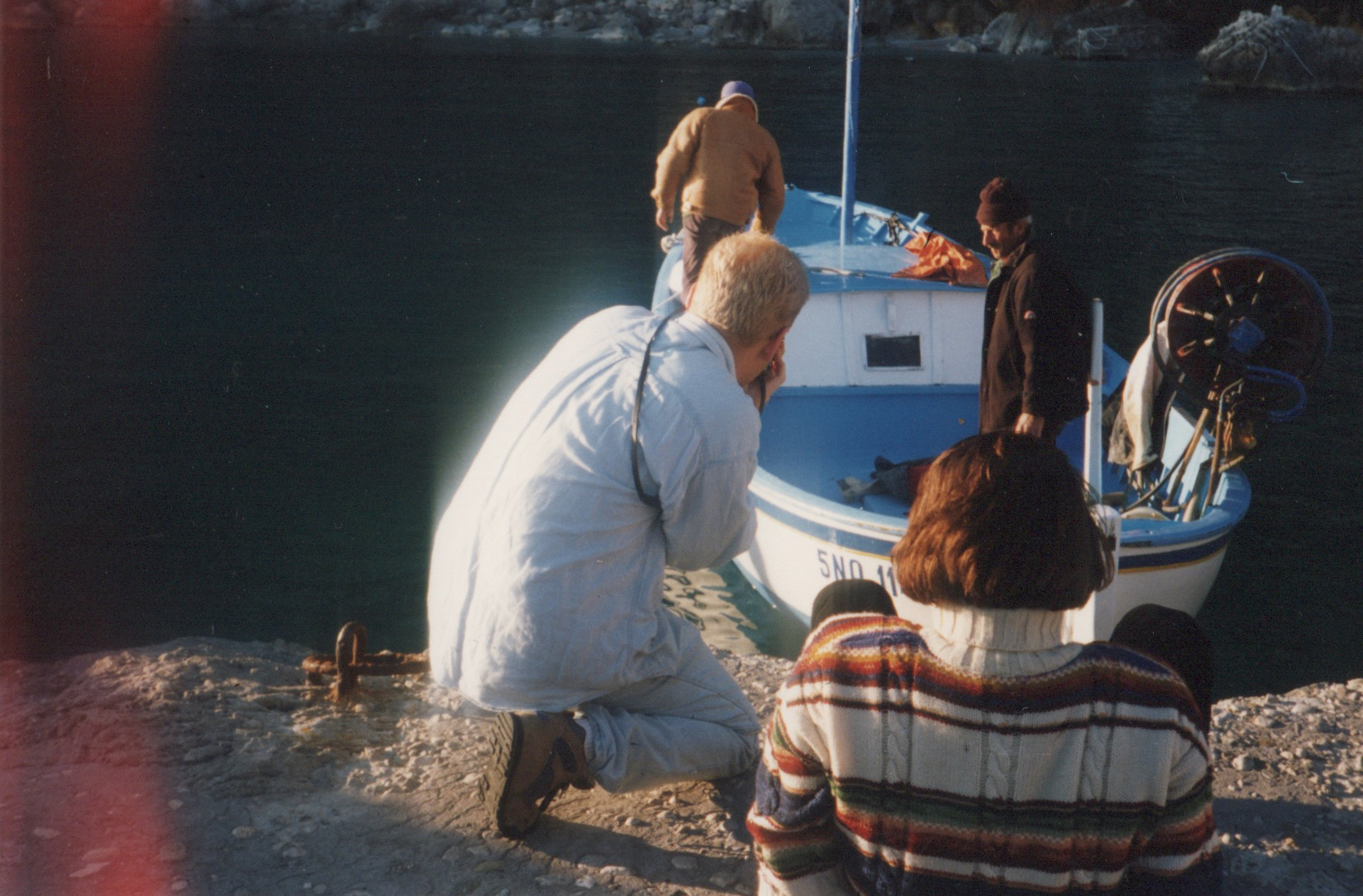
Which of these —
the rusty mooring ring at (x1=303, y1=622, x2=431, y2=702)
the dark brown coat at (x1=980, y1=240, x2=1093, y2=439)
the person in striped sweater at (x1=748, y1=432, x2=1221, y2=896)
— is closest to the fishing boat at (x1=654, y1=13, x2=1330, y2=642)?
the dark brown coat at (x1=980, y1=240, x2=1093, y2=439)

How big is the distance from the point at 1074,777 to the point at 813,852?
17.9 inches

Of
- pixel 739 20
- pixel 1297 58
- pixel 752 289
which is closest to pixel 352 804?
pixel 752 289

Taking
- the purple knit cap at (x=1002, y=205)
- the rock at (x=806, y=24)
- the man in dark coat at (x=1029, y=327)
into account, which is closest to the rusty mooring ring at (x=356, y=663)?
the man in dark coat at (x=1029, y=327)

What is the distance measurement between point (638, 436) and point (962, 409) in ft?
16.6

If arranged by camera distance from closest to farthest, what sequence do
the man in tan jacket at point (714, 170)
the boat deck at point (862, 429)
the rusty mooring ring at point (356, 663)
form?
the rusty mooring ring at point (356, 663) < the boat deck at point (862, 429) < the man in tan jacket at point (714, 170)

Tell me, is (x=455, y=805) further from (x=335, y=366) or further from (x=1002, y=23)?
(x=1002, y=23)

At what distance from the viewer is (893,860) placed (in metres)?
2.00

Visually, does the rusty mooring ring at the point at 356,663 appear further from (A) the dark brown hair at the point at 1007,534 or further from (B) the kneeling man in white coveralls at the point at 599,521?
(A) the dark brown hair at the point at 1007,534

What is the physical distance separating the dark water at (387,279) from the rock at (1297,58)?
3.45 ft

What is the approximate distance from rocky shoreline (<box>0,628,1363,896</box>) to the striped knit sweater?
3.38ft

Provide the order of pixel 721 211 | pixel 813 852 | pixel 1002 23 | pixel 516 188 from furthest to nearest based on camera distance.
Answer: pixel 1002 23 < pixel 516 188 < pixel 721 211 < pixel 813 852

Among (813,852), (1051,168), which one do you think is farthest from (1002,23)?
(813,852)

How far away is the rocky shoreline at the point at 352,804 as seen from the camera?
115 inches

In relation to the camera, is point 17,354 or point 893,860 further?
point 17,354
